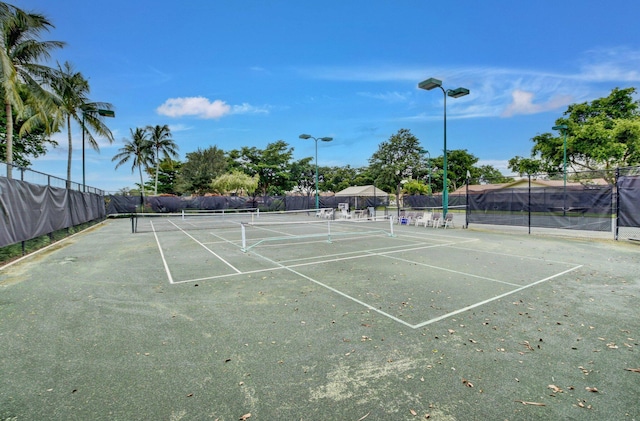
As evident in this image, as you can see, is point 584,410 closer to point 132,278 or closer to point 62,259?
point 132,278

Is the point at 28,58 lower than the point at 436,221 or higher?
higher

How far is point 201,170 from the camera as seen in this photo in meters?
54.9

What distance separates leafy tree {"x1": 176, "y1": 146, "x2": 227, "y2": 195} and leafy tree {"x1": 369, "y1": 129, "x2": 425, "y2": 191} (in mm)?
32809

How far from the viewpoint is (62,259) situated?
911cm

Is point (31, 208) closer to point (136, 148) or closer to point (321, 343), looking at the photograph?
point (321, 343)

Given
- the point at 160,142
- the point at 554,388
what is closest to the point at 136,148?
the point at 160,142

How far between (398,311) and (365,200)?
1352 inches

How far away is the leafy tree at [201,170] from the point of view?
54.7m

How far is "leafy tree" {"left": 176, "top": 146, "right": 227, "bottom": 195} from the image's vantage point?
54.7 m

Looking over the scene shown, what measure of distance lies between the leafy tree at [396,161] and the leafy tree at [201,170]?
32809mm

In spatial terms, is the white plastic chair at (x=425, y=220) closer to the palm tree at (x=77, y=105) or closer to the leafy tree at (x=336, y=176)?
the palm tree at (x=77, y=105)

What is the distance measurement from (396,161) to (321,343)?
69503 millimetres

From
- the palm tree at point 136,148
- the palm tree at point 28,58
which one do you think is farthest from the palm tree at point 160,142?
the palm tree at point 28,58

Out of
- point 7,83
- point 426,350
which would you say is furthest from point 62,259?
point 426,350
